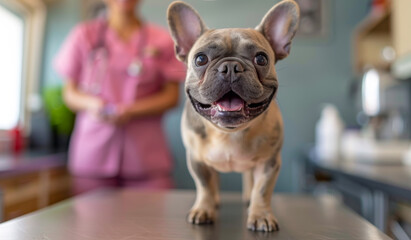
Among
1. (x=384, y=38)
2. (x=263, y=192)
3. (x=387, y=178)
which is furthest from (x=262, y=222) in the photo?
(x=384, y=38)

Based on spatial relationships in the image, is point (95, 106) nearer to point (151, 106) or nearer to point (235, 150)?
point (151, 106)

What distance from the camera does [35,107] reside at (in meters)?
2.39

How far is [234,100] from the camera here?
509 mm

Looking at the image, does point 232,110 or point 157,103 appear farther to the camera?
point 157,103

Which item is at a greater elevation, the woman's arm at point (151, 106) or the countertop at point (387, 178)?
the woman's arm at point (151, 106)

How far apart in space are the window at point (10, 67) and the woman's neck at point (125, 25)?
3.84 feet

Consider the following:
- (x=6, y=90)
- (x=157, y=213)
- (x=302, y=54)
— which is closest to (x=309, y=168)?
(x=302, y=54)

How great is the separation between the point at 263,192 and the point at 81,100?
96cm

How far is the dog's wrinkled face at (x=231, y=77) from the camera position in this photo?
1.60ft

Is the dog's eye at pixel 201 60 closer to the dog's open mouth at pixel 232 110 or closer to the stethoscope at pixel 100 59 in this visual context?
the dog's open mouth at pixel 232 110

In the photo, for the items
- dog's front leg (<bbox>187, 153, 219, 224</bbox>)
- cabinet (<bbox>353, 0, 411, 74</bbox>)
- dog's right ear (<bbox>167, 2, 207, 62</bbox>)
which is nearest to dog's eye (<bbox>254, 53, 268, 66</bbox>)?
dog's right ear (<bbox>167, 2, 207, 62</bbox>)

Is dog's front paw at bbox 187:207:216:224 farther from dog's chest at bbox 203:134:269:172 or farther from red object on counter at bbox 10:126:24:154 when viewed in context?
red object on counter at bbox 10:126:24:154

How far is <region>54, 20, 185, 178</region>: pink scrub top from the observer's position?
1301mm

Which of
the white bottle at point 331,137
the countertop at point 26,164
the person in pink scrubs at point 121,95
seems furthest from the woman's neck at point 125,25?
the white bottle at point 331,137
